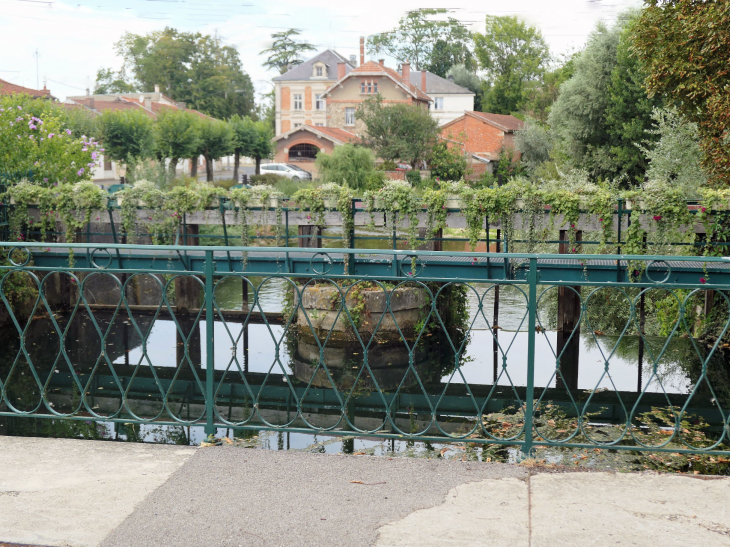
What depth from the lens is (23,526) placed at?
2979 mm

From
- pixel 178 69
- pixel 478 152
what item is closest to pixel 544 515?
pixel 478 152

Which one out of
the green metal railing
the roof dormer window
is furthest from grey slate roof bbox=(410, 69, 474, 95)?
the green metal railing

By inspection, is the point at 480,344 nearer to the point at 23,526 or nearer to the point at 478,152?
the point at 23,526

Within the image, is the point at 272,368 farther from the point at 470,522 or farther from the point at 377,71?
the point at 377,71

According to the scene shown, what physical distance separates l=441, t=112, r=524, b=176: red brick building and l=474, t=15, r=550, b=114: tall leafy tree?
9887 mm

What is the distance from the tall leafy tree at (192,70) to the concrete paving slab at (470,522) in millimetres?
64608

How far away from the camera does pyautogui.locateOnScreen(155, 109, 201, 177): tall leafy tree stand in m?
39.0

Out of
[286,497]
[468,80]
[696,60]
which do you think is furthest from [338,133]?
[286,497]

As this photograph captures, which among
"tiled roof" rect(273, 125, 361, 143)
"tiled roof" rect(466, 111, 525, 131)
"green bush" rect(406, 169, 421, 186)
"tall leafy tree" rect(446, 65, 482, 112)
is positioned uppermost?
"tall leafy tree" rect(446, 65, 482, 112)

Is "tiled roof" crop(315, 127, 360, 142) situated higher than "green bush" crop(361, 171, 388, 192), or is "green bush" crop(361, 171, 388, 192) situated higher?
"tiled roof" crop(315, 127, 360, 142)

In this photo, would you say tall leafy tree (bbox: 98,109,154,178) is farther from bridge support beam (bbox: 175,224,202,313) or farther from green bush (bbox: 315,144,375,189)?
bridge support beam (bbox: 175,224,202,313)

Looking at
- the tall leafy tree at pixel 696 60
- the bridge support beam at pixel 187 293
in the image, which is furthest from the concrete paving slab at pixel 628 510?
the bridge support beam at pixel 187 293

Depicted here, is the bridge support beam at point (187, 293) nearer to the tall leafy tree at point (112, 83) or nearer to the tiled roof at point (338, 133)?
the tiled roof at point (338, 133)

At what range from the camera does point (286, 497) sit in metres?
3.28
